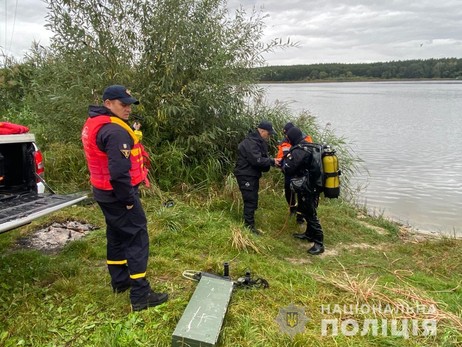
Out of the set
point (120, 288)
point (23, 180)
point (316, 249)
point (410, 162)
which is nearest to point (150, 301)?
point (120, 288)

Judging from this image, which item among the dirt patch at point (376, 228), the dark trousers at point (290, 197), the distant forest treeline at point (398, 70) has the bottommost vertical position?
the dirt patch at point (376, 228)

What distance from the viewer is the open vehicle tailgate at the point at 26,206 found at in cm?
320

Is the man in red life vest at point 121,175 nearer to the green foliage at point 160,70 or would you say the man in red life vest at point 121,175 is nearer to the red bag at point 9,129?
the red bag at point 9,129

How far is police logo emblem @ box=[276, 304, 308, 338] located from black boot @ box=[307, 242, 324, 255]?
94.1 inches

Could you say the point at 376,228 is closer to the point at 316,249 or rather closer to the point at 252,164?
the point at 316,249

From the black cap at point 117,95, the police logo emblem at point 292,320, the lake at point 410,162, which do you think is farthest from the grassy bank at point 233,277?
the lake at point 410,162

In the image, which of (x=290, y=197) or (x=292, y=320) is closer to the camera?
(x=292, y=320)

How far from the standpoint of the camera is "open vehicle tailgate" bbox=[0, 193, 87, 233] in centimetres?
320

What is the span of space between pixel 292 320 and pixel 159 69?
5319 mm

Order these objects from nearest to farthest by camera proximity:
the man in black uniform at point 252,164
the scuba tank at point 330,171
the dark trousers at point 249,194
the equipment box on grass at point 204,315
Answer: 1. the equipment box on grass at point 204,315
2. the scuba tank at point 330,171
3. the man in black uniform at point 252,164
4. the dark trousers at point 249,194

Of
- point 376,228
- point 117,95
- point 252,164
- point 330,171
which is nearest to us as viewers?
point 117,95

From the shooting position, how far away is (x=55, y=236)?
4977mm

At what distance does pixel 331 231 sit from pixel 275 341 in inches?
158

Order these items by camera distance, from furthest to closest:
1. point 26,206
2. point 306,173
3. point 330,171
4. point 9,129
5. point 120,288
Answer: point 306,173 → point 330,171 → point 9,129 → point 26,206 → point 120,288
